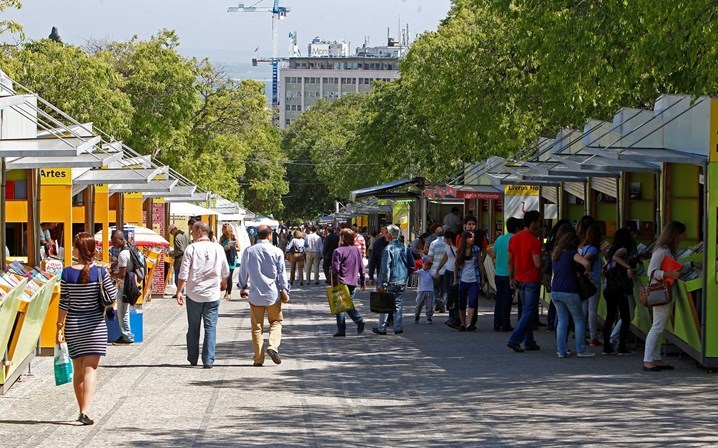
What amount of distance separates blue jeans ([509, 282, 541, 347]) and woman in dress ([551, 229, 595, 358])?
575 mm

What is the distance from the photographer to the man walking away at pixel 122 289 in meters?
19.7

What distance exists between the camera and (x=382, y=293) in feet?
69.5

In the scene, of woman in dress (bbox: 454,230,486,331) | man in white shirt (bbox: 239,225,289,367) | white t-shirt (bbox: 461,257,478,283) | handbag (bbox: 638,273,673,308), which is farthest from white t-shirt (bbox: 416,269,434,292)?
handbag (bbox: 638,273,673,308)

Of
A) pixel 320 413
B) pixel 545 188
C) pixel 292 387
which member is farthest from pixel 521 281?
pixel 545 188

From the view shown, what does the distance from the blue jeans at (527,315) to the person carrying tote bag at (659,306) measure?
7.24 feet

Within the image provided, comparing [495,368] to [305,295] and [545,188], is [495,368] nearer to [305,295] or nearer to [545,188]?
[545,188]

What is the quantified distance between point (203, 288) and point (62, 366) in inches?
172

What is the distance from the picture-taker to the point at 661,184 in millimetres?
19359

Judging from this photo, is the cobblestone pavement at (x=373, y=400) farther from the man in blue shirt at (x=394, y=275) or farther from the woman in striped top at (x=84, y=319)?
the man in blue shirt at (x=394, y=275)

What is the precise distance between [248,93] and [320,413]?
4720cm

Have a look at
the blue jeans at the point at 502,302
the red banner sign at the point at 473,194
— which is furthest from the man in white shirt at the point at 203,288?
the red banner sign at the point at 473,194

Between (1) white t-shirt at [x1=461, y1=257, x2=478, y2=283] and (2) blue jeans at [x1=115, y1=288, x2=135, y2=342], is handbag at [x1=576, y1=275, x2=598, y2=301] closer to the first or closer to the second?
(1) white t-shirt at [x1=461, y1=257, x2=478, y2=283]

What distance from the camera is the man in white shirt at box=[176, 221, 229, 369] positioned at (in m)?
16.6

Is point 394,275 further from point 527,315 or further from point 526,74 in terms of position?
point 526,74
